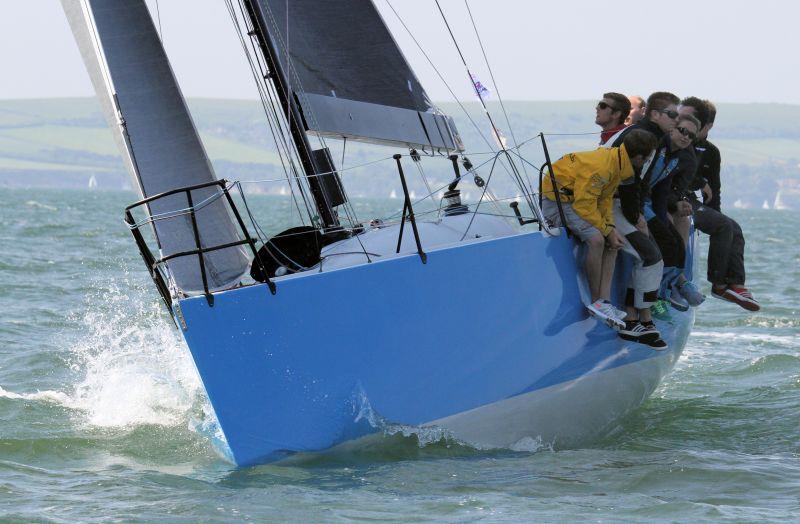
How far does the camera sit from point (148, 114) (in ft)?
19.7

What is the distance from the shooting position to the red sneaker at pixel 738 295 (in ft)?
22.8

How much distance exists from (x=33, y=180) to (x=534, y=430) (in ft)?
522

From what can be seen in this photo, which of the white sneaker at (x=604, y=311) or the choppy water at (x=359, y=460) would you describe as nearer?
the choppy water at (x=359, y=460)

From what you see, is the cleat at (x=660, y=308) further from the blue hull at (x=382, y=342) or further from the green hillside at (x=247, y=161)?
the green hillside at (x=247, y=161)

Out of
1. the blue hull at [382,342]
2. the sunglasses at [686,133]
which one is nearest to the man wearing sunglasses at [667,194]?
the sunglasses at [686,133]

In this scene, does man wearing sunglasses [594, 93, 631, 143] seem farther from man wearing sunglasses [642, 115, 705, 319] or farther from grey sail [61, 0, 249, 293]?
grey sail [61, 0, 249, 293]

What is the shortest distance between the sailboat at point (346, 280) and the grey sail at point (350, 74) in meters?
0.01

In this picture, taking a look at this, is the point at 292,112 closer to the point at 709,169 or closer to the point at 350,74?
the point at 350,74

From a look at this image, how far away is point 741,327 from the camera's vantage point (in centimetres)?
1155

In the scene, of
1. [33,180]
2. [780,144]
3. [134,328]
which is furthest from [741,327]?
[780,144]

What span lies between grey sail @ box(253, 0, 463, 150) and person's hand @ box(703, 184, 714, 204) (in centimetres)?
142

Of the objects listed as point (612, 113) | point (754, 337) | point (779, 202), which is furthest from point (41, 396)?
point (779, 202)

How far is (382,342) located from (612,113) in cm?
207

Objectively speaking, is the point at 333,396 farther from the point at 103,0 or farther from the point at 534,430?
the point at 103,0
